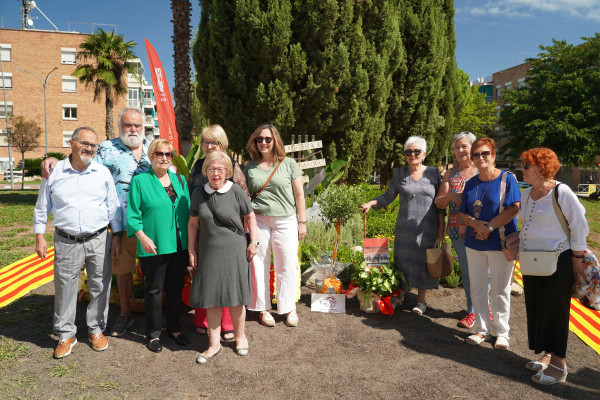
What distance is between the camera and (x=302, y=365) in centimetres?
333

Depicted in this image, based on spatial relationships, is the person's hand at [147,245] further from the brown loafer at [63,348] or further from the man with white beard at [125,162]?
the brown loafer at [63,348]

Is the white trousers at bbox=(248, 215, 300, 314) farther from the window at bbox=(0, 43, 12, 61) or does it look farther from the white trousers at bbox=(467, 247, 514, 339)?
the window at bbox=(0, 43, 12, 61)

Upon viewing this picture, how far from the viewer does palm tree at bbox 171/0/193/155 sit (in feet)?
34.1

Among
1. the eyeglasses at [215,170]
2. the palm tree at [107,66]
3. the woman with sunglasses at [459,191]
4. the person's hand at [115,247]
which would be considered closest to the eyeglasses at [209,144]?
the eyeglasses at [215,170]

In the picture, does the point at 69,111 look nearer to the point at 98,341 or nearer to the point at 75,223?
the point at 75,223

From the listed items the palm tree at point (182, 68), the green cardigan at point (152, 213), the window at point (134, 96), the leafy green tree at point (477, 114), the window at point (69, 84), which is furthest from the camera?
the window at point (134, 96)

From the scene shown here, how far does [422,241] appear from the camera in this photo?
14.1 feet

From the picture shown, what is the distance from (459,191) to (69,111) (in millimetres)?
41266

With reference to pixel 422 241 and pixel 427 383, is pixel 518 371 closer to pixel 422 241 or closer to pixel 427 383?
pixel 427 383

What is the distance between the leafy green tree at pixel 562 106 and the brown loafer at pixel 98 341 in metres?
23.8

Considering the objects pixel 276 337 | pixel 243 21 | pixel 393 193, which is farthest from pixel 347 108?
pixel 276 337

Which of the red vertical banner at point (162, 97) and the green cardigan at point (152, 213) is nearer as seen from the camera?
the green cardigan at point (152, 213)

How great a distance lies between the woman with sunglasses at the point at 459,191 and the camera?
401 cm

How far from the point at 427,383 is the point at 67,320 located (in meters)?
3.06
